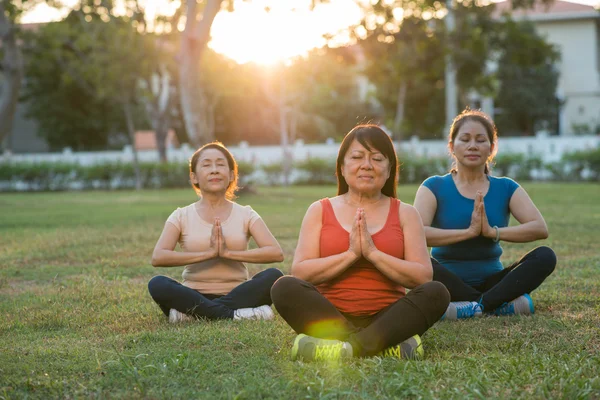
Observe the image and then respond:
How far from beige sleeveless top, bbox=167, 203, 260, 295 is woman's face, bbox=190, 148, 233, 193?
7.4 inches

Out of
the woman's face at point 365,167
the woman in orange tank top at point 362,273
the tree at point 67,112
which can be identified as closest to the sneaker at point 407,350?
the woman in orange tank top at point 362,273

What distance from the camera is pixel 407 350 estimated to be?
12.8 ft

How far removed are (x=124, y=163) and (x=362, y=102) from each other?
2732cm

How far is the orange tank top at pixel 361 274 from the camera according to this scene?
406 cm

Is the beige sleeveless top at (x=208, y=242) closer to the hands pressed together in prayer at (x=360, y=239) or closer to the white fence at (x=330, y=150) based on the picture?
the hands pressed together in prayer at (x=360, y=239)

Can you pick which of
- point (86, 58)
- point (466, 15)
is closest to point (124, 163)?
point (86, 58)

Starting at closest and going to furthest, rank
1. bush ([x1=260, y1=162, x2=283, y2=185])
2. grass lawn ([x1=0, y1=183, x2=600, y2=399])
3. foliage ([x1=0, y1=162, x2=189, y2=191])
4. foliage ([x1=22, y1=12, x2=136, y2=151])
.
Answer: grass lawn ([x1=0, y1=183, x2=600, y2=399])
foliage ([x1=0, y1=162, x2=189, y2=191])
bush ([x1=260, y1=162, x2=283, y2=185])
foliage ([x1=22, y1=12, x2=136, y2=151])

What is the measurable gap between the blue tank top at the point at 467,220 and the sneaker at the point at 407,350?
60.0 inches

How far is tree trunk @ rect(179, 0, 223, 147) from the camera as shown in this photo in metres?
16.9

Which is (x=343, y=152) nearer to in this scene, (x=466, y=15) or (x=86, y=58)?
(x=466, y=15)

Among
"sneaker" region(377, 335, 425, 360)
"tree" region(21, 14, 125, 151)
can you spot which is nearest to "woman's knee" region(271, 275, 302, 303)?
"sneaker" region(377, 335, 425, 360)

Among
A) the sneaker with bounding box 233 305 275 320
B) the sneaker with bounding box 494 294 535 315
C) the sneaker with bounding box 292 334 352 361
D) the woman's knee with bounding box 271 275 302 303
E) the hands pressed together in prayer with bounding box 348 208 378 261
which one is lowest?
the sneaker with bounding box 494 294 535 315

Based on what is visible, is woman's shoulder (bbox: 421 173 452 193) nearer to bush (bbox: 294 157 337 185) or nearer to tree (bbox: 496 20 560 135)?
bush (bbox: 294 157 337 185)

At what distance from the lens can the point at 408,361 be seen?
3.74 meters
